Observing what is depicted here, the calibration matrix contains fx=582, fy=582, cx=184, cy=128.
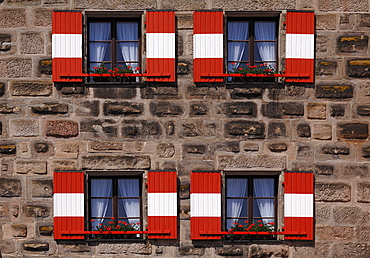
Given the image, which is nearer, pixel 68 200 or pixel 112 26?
pixel 68 200

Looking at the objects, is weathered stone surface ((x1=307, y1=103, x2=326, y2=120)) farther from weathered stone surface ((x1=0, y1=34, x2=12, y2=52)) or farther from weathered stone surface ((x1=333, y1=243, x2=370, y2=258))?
weathered stone surface ((x1=0, y1=34, x2=12, y2=52))

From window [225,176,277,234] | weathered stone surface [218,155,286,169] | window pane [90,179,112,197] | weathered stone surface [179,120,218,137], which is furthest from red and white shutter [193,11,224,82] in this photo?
window pane [90,179,112,197]

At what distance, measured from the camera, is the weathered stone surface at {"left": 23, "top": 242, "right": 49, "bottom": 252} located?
297 inches

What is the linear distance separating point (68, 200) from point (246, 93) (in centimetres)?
266

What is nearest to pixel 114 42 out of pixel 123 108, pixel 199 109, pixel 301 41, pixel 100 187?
pixel 123 108

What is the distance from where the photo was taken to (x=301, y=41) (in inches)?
294

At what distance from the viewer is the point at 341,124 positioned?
7543 mm

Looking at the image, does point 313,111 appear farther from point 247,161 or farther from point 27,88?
point 27,88

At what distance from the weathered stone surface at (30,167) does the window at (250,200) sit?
2.41 m

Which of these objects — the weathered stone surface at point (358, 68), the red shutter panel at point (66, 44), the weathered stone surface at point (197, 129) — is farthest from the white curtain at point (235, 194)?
the red shutter panel at point (66, 44)

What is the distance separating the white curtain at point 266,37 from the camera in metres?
7.73

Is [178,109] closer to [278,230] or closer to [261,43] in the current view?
[261,43]

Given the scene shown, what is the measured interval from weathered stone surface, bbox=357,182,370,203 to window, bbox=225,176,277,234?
3.53 ft

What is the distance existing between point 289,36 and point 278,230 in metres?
2.53
